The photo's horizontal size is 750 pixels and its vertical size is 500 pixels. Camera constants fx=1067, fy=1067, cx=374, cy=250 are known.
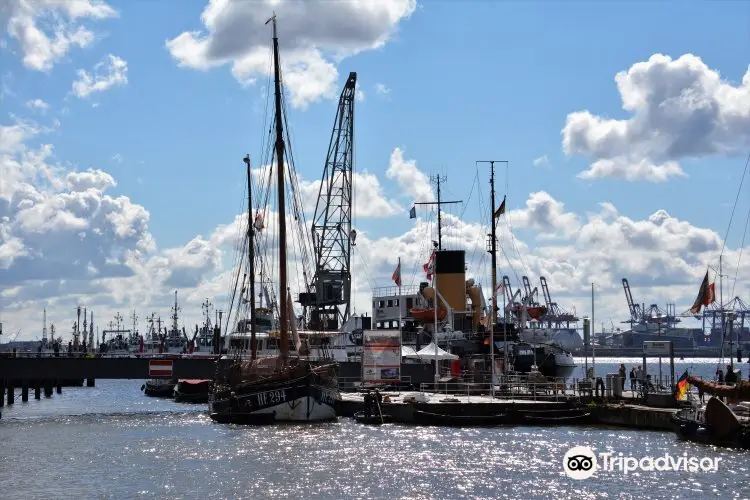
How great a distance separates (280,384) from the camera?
62.6m

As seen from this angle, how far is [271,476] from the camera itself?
41.5 meters

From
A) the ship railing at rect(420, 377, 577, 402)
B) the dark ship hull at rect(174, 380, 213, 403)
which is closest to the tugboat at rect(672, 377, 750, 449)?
the ship railing at rect(420, 377, 577, 402)

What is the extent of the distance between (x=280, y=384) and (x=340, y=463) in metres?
18.8

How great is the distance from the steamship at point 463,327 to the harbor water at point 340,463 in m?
28.9

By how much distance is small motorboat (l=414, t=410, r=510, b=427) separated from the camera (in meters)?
60.1

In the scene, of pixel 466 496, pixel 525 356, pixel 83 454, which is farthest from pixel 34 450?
pixel 525 356

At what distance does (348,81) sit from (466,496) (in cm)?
9685

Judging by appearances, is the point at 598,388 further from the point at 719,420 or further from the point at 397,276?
the point at 397,276

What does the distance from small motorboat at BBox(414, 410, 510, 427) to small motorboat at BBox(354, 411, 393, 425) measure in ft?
8.19

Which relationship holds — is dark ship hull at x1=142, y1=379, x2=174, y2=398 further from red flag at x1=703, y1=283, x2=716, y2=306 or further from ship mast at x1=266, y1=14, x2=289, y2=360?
red flag at x1=703, y1=283, x2=716, y2=306

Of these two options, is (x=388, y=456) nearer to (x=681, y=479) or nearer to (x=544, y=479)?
(x=544, y=479)

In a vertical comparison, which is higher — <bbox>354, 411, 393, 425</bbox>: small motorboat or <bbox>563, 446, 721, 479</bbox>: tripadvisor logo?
<bbox>354, 411, 393, 425</bbox>: small motorboat

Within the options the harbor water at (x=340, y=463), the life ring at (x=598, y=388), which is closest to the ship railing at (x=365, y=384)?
the harbor water at (x=340, y=463)

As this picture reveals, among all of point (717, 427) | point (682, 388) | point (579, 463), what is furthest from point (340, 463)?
point (682, 388)
